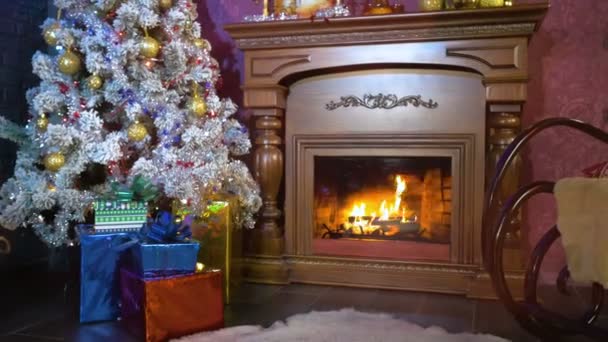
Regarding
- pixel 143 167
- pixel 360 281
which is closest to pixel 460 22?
pixel 360 281

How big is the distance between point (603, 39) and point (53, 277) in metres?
2.82

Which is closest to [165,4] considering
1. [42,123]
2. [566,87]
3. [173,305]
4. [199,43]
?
[199,43]

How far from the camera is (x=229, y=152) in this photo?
2504mm

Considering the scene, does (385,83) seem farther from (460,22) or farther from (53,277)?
(53,277)

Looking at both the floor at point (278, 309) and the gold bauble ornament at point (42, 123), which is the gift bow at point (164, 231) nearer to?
the floor at point (278, 309)

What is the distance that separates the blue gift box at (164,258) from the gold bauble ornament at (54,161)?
1.98ft

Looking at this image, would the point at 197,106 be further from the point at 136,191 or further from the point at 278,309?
the point at 278,309

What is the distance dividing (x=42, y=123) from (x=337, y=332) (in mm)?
1464

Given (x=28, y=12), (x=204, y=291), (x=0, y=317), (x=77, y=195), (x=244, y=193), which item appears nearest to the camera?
(x=204, y=291)

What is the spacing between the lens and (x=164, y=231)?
1.77m

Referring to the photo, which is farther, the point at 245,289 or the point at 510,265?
the point at 245,289

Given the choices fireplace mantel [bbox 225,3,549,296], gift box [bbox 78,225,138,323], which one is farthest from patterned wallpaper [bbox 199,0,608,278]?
gift box [bbox 78,225,138,323]

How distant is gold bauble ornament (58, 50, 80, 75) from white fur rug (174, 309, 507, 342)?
1208 mm

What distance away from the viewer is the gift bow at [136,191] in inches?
77.7
